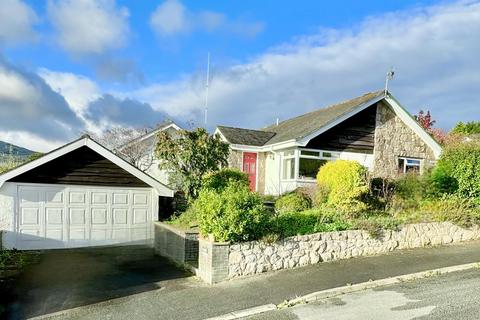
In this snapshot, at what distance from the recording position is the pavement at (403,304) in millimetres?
6438

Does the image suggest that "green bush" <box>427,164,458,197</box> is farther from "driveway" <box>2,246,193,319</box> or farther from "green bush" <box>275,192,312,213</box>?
"driveway" <box>2,246,193,319</box>

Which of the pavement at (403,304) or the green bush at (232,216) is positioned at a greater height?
the green bush at (232,216)

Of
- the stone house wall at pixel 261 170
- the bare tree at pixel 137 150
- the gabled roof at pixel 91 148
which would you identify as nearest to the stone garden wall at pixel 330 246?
the gabled roof at pixel 91 148

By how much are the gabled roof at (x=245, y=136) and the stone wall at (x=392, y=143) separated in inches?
221

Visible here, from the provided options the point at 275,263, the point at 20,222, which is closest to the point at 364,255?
the point at 275,263

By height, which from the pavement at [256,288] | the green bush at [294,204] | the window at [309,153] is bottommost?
the pavement at [256,288]

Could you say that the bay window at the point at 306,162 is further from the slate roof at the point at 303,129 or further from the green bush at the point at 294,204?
the green bush at the point at 294,204

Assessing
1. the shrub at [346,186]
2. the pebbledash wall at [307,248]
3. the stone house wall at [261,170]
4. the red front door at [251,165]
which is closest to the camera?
the pebbledash wall at [307,248]

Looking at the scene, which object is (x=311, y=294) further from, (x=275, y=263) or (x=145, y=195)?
(x=145, y=195)

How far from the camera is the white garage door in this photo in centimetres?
1301

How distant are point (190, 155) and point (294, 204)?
399 centimetres

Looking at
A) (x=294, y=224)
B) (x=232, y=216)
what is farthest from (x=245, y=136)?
(x=232, y=216)

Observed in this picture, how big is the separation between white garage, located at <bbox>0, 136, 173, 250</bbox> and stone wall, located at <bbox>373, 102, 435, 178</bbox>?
1019 centimetres

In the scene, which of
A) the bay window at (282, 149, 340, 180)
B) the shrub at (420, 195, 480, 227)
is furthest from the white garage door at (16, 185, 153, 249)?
the shrub at (420, 195, 480, 227)
